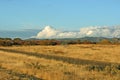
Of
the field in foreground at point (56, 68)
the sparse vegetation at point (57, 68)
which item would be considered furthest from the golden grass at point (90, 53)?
the field in foreground at point (56, 68)

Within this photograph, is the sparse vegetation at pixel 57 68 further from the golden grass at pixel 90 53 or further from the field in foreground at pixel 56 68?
the golden grass at pixel 90 53

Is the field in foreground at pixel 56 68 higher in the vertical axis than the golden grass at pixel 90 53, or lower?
lower

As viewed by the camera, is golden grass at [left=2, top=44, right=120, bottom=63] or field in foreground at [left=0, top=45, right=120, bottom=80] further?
golden grass at [left=2, top=44, right=120, bottom=63]

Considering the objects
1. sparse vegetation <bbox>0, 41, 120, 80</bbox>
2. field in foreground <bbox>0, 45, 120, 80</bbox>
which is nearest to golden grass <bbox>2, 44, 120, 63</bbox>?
sparse vegetation <bbox>0, 41, 120, 80</bbox>

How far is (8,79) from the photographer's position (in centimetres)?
2258

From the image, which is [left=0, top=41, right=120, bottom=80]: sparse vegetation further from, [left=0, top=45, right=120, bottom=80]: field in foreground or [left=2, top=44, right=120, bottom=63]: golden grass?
[left=2, top=44, right=120, bottom=63]: golden grass

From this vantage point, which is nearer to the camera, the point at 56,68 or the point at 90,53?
the point at 56,68

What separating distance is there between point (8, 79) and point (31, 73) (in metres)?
4.59

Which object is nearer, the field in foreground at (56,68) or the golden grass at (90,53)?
the field in foreground at (56,68)

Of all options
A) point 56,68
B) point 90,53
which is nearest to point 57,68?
point 56,68

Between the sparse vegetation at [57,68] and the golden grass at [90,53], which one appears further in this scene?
the golden grass at [90,53]

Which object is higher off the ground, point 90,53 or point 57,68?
point 90,53

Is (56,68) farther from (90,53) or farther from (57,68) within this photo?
(90,53)

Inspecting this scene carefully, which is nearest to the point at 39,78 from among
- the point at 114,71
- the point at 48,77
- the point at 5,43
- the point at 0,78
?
the point at 48,77
